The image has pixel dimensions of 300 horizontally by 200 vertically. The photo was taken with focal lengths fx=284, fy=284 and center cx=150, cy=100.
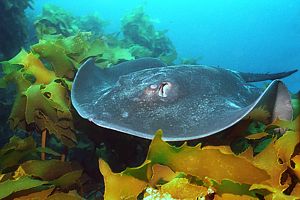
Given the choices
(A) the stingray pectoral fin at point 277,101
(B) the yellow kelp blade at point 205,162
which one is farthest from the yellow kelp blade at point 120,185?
(A) the stingray pectoral fin at point 277,101

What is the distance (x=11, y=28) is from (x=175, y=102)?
246 inches

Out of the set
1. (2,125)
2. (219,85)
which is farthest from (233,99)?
(2,125)

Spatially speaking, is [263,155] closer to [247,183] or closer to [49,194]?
[247,183]

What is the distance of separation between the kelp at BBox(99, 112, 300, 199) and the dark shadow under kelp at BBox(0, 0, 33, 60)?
6078mm

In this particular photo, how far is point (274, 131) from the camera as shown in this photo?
7.10 feet

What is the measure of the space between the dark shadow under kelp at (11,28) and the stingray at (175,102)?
5016mm

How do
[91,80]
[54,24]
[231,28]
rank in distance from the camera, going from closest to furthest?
[91,80]
[54,24]
[231,28]

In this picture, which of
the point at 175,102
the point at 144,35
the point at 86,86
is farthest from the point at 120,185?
the point at 144,35

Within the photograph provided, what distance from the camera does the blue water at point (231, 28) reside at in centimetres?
6347

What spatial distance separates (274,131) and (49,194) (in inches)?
66.0

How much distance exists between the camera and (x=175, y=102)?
2070 millimetres

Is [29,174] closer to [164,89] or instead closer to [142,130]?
[142,130]

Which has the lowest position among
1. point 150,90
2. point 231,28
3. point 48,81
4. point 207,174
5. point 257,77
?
point 231,28

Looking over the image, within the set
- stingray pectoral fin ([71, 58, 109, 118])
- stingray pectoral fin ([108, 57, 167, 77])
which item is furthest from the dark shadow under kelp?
stingray pectoral fin ([71, 58, 109, 118])
